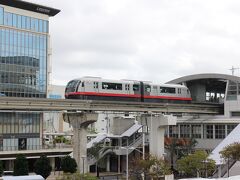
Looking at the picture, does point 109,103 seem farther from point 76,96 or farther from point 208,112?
point 208,112

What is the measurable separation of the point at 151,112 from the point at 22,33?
20.1 metres

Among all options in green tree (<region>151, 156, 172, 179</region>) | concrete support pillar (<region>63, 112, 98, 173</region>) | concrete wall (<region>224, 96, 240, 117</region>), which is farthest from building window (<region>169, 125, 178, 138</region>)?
green tree (<region>151, 156, 172, 179</region>)

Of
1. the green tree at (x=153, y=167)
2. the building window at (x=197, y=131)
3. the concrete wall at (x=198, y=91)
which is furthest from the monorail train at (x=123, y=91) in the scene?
the green tree at (x=153, y=167)

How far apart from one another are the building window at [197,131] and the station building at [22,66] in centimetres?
2337

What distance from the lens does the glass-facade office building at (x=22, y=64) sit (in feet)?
185

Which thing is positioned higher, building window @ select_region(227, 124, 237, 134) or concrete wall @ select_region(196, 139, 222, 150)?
building window @ select_region(227, 124, 237, 134)

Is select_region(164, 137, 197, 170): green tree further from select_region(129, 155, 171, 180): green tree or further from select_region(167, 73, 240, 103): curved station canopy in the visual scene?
select_region(129, 155, 171, 180): green tree

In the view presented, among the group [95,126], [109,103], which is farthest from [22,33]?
[95,126]

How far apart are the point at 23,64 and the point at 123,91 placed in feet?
45.0

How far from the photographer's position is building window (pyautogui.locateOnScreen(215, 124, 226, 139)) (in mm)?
64125

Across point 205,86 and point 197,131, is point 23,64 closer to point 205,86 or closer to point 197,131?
point 197,131

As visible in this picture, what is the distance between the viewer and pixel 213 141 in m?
64.6

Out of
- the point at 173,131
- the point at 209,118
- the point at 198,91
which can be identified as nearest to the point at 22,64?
the point at 173,131

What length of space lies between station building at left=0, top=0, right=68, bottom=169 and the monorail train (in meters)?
7.44
